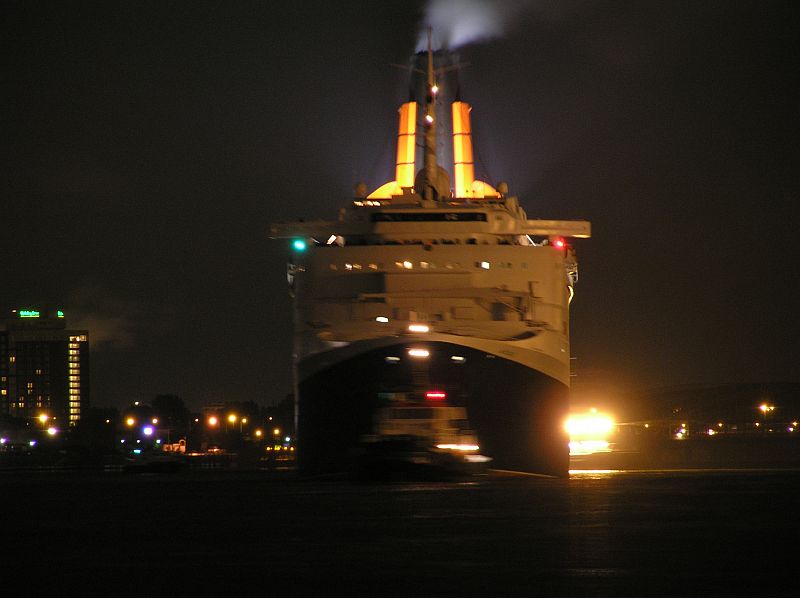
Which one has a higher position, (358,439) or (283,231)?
(283,231)

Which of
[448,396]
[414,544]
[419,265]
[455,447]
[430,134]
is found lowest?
[414,544]

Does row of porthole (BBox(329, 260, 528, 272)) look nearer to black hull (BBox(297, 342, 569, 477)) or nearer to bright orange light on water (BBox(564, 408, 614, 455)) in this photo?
black hull (BBox(297, 342, 569, 477))

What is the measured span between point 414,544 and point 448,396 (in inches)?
894

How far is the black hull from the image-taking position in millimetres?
41625

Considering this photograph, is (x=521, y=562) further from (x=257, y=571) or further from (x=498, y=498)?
(x=498, y=498)

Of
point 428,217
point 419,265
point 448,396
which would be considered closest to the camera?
point 448,396

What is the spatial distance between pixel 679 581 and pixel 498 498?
51.0 ft

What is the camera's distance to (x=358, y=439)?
41.2m

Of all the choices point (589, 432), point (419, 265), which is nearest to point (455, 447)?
point (419, 265)

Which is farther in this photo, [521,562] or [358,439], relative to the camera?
[358,439]

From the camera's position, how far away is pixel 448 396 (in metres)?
41.8

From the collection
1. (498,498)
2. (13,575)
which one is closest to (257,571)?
(13,575)

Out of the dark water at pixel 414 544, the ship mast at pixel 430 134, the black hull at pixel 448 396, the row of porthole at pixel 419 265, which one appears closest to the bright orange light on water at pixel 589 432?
the ship mast at pixel 430 134

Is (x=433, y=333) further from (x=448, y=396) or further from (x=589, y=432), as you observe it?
(x=589, y=432)
